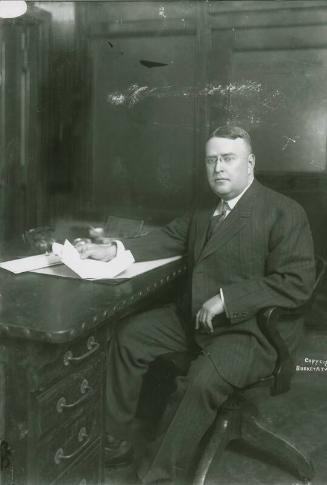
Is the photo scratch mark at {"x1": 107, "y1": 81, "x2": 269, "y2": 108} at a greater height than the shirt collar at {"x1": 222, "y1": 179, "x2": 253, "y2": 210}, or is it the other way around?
the photo scratch mark at {"x1": 107, "y1": 81, "x2": 269, "y2": 108}

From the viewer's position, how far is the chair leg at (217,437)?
1.90 metres

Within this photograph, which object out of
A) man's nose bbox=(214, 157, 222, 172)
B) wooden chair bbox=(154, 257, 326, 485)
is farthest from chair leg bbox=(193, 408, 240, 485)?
man's nose bbox=(214, 157, 222, 172)

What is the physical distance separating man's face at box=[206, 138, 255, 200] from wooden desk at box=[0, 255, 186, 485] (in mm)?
636

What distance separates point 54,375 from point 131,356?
683 mm

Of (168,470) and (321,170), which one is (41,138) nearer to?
(321,170)

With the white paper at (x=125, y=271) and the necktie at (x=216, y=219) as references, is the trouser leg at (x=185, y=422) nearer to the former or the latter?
the white paper at (x=125, y=271)

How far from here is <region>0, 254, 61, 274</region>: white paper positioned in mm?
1956

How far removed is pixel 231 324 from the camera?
203cm

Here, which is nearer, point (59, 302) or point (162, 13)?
point (59, 302)

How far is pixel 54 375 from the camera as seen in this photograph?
1460 millimetres

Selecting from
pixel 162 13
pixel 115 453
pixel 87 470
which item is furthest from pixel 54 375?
pixel 162 13

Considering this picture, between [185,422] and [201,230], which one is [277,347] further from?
[201,230]

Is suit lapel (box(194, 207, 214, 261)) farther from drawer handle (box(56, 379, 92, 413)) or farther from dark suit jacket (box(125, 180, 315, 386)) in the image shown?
drawer handle (box(56, 379, 92, 413))

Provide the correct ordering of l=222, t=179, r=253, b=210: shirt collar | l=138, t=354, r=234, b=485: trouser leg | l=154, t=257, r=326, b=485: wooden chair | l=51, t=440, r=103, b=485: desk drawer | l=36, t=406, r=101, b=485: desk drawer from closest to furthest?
l=36, t=406, r=101, b=485: desk drawer < l=51, t=440, r=103, b=485: desk drawer < l=138, t=354, r=234, b=485: trouser leg < l=154, t=257, r=326, b=485: wooden chair < l=222, t=179, r=253, b=210: shirt collar
